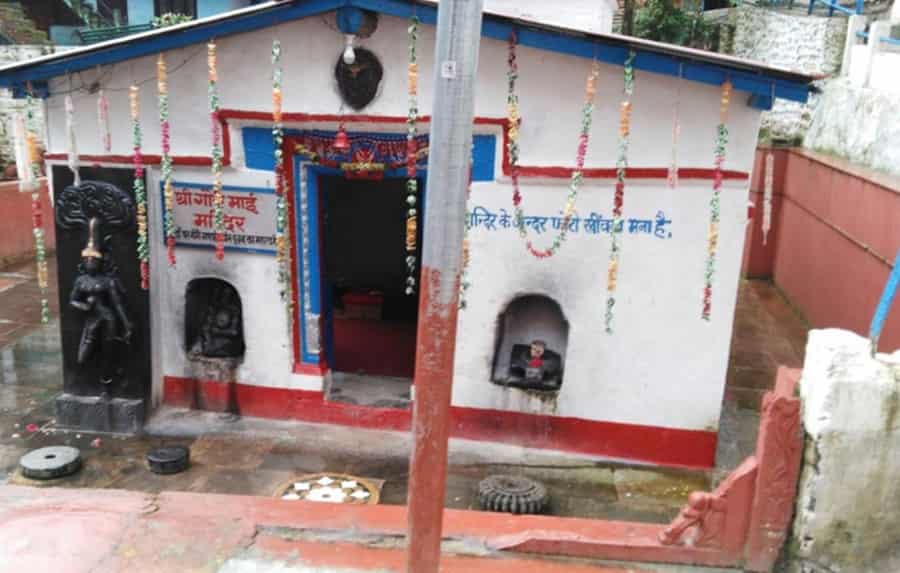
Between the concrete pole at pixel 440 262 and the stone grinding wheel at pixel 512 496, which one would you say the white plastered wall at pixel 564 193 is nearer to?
the stone grinding wheel at pixel 512 496

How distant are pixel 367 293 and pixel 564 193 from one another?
16.9 feet

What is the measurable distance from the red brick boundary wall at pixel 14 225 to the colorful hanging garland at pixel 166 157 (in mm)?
7646

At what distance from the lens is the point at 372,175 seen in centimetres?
875

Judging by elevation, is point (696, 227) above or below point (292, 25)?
below

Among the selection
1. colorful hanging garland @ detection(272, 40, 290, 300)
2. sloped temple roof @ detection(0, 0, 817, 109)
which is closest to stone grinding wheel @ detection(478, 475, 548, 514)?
colorful hanging garland @ detection(272, 40, 290, 300)

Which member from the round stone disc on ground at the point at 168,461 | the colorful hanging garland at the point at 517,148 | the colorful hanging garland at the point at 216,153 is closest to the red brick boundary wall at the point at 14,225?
the colorful hanging garland at the point at 216,153

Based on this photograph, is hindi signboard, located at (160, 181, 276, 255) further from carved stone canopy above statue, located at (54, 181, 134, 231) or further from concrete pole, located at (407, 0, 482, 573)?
concrete pole, located at (407, 0, 482, 573)

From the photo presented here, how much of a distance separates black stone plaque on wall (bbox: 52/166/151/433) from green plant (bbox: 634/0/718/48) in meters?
12.3

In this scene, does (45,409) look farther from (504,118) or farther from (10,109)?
(10,109)

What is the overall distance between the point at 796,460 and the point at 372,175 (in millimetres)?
5396

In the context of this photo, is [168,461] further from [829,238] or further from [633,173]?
[829,238]

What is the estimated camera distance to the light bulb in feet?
26.0

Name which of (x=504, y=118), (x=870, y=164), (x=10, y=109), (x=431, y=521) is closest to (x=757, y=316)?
(x=870, y=164)

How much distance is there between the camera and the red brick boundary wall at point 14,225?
50.6ft
